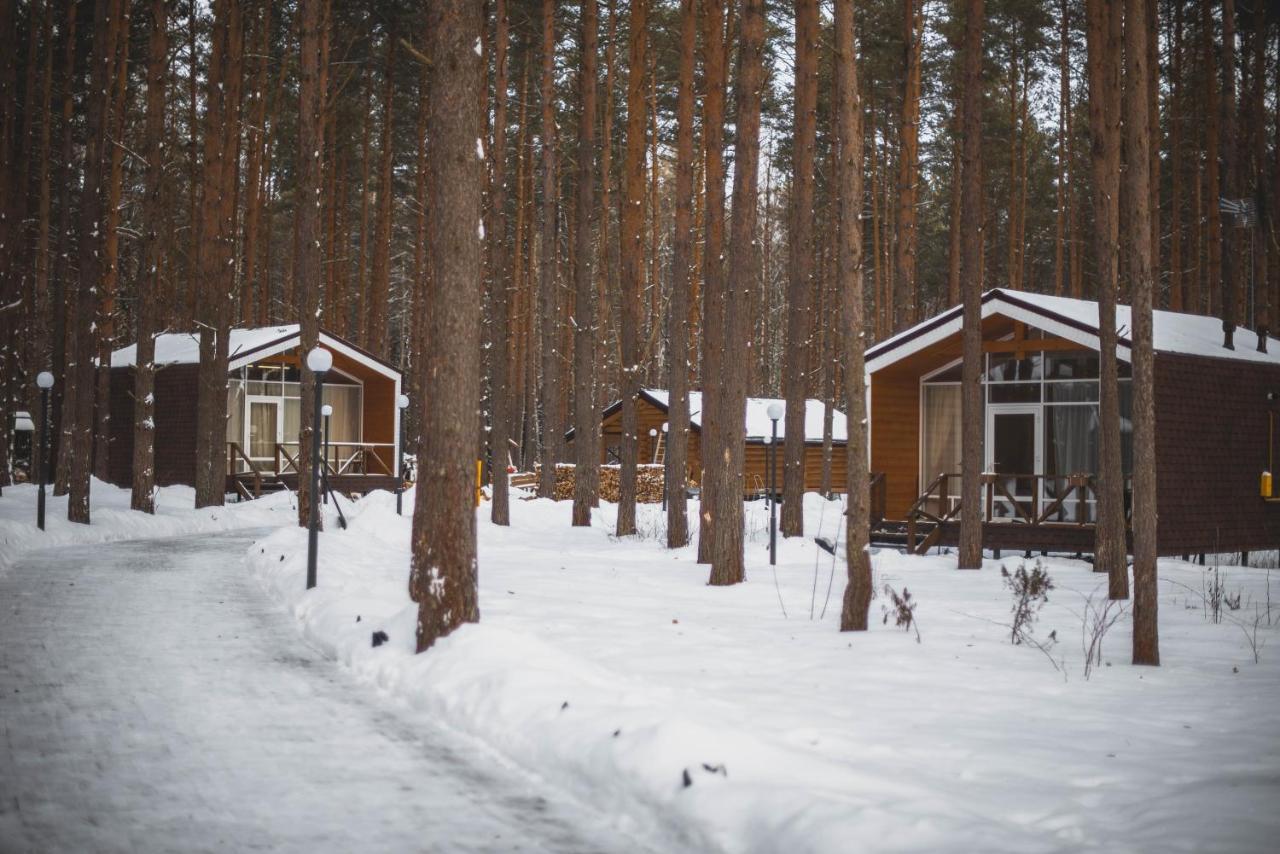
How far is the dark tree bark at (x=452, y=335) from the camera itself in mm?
8211

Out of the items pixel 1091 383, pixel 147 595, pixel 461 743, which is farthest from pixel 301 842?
pixel 1091 383

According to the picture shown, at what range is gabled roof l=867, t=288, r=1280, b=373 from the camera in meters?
17.4

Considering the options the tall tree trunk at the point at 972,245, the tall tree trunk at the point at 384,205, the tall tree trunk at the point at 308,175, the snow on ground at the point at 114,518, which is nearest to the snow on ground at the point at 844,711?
the tall tree trunk at the point at 972,245

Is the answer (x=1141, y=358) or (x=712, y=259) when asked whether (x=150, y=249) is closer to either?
(x=712, y=259)

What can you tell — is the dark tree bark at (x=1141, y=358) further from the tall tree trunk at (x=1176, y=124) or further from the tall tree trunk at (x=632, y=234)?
the tall tree trunk at (x=1176, y=124)

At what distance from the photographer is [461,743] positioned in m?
6.04

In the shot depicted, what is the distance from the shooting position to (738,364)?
13.1 metres

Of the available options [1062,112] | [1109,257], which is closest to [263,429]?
[1062,112]

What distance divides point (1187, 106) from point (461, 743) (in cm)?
2922

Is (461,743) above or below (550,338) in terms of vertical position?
below

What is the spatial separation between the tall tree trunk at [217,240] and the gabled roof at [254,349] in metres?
3.90

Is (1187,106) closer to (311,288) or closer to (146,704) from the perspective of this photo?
(311,288)

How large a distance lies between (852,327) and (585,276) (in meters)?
12.0

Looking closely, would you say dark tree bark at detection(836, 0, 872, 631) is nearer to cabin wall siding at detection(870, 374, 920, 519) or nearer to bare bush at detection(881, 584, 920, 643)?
bare bush at detection(881, 584, 920, 643)
